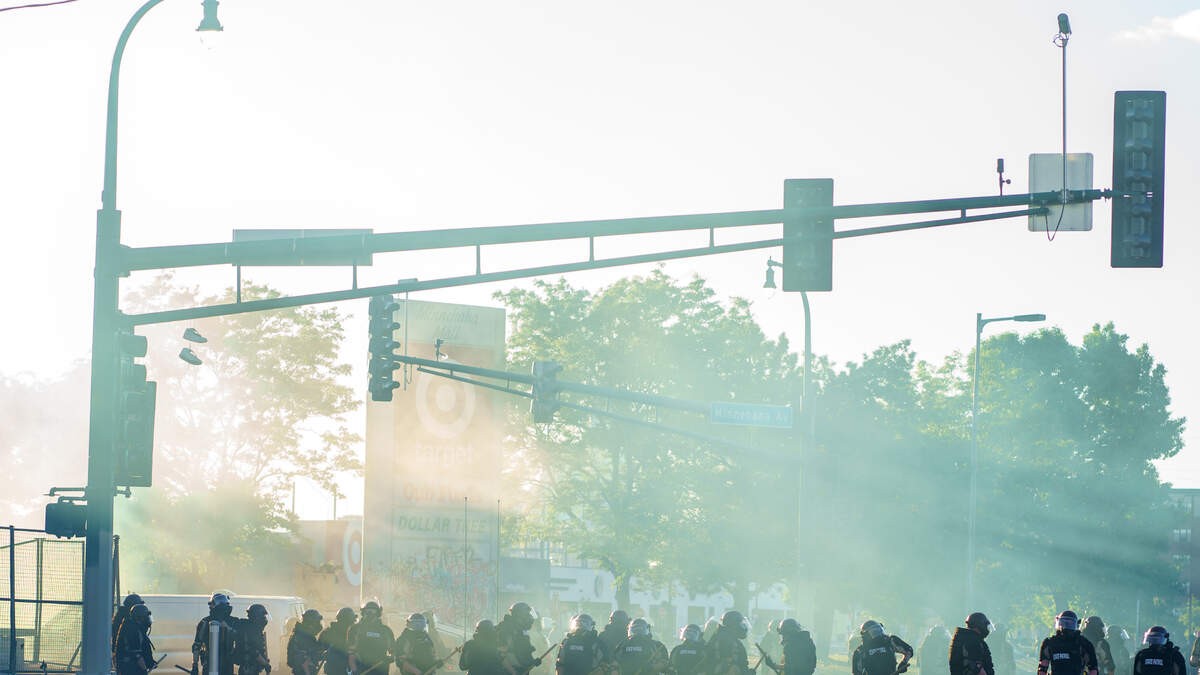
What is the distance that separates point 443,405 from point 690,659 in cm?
3103

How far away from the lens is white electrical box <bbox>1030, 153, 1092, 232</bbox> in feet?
48.0

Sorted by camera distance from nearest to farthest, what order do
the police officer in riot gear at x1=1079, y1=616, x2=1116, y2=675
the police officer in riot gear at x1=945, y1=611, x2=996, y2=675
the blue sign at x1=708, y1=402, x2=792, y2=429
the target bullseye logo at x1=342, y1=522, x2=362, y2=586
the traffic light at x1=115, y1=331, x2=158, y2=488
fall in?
the traffic light at x1=115, y1=331, x2=158, y2=488 → the police officer in riot gear at x1=945, y1=611, x2=996, y2=675 → the police officer in riot gear at x1=1079, y1=616, x2=1116, y2=675 → the blue sign at x1=708, y1=402, x2=792, y2=429 → the target bullseye logo at x1=342, y1=522, x2=362, y2=586

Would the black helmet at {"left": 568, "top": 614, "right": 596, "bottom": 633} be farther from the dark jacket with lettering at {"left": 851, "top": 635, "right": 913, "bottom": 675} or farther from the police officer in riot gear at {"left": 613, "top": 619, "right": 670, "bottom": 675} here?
the dark jacket with lettering at {"left": 851, "top": 635, "right": 913, "bottom": 675}

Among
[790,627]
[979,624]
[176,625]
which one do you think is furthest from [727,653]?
[176,625]

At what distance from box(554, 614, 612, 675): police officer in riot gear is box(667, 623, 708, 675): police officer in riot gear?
0.97m

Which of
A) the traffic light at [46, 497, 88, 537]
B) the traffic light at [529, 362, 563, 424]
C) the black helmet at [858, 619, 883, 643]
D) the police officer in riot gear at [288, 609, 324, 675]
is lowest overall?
the police officer in riot gear at [288, 609, 324, 675]

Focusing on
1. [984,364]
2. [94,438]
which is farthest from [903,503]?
[94,438]

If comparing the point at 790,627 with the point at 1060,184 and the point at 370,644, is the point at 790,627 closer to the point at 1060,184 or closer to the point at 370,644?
the point at 370,644

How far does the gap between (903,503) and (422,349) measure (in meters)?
15.8

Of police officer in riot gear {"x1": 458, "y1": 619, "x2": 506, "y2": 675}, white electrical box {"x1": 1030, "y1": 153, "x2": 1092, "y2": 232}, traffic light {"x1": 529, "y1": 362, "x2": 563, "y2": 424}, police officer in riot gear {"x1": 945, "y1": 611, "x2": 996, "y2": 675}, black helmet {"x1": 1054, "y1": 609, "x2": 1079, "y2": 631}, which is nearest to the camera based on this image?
white electrical box {"x1": 1030, "y1": 153, "x2": 1092, "y2": 232}

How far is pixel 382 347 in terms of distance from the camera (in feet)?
71.1

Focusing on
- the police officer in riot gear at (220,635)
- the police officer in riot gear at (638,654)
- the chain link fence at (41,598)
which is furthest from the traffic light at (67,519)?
the police officer in riot gear at (638,654)

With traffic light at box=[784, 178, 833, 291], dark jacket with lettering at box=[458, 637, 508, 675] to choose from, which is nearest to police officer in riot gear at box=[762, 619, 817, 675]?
dark jacket with lettering at box=[458, 637, 508, 675]

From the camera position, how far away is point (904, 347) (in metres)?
51.4
